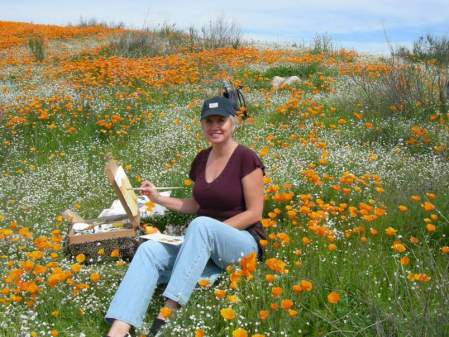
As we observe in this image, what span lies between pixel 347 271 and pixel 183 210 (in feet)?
4.67

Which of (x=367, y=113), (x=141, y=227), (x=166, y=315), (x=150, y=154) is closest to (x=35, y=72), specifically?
(x=150, y=154)

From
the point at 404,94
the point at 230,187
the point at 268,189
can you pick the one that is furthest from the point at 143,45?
the point at 230,187

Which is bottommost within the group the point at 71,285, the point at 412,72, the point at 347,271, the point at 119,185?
the point at 71,285

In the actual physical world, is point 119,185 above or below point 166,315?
above

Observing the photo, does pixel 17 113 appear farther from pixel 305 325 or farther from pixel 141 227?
pixel 305 325

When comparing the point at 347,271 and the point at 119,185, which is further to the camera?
the point at 119,185

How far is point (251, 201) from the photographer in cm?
344

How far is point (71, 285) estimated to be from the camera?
3.31 meters

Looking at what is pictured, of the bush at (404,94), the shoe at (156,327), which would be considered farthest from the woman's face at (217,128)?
the bush at (404,94)

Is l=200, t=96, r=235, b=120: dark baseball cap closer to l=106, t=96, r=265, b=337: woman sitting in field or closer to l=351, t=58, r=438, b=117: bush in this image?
l=106, t=96, r=265, b=337: woman sitting in field

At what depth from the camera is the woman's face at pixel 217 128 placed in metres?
3.53

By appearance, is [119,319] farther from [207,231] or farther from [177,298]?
[207,231]

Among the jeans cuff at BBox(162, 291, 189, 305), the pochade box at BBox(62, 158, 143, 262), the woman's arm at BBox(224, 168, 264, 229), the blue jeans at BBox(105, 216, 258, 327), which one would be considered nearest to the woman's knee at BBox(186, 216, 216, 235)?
the blue jeans at BBox(105, 216, 258, 327)

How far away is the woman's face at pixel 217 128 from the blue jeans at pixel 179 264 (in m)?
0.65
